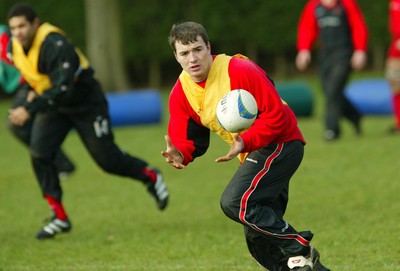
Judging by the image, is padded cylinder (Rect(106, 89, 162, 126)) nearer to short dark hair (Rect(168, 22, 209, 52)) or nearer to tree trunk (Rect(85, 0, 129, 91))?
tree trunk (Rect(85, 0, 129, 91))

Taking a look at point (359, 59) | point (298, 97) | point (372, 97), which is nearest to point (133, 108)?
point (298, 97)

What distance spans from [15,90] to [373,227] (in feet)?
16.8

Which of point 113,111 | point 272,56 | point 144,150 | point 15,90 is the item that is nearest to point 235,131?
point 15,90

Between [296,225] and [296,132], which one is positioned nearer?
[296,132]

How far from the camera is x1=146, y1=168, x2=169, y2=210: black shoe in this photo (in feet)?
28.8

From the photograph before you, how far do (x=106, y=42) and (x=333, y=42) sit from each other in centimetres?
1084

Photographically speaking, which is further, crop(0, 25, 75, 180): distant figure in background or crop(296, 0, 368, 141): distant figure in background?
crop(296, 0, 368, 141): distant figure in background

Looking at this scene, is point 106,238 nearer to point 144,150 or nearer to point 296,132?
point 296,132

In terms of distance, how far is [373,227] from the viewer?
7.80m

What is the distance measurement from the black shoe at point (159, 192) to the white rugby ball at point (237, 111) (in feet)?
10.6

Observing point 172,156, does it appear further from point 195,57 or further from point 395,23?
point 395,23

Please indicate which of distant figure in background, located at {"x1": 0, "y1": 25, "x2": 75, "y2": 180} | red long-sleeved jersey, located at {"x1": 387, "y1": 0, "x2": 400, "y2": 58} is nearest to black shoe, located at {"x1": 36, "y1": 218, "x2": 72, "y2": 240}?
distant figure in background, located at {"x1": 0, "y1": 25, "x2": 75, "y2": 180}

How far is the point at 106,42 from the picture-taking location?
23.1 m

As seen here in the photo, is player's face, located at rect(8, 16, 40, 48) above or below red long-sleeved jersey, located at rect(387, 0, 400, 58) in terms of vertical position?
above
